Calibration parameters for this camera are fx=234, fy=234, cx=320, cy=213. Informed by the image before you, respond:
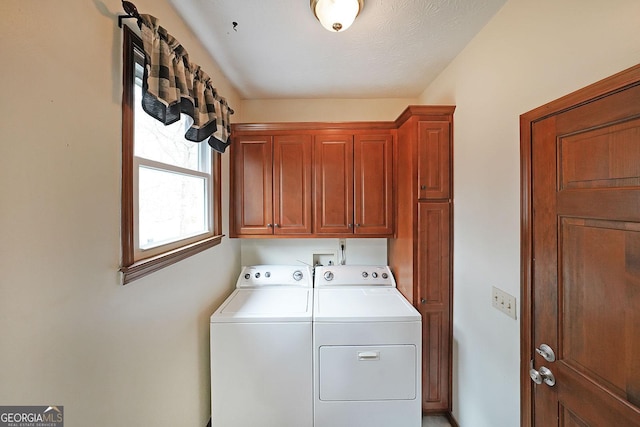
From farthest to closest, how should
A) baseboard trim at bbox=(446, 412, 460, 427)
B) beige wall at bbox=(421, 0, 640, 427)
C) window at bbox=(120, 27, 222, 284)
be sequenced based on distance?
baseboard trim at bbox=(446, 412, 460, 427), window at bbox=(120, 27, 222, 284), beige wall at bbox=(421, 0, 640, 427)

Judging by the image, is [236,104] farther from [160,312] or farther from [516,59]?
[516,59]

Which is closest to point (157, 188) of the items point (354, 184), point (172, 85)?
point (172, 85)

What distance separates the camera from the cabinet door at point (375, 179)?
213 cm

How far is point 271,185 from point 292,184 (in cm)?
19

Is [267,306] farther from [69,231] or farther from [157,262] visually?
[69,231]

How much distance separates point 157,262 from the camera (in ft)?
3.54

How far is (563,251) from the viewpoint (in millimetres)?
943

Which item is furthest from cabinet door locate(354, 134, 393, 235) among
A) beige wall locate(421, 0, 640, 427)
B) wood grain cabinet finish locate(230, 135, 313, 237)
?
beige wall locate(421, 0, 640, 427)

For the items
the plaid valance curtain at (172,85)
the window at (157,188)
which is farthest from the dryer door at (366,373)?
the plaid valance curtain at (172,85)

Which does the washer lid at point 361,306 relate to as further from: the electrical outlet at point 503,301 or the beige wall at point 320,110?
the beige wall at point 320,110

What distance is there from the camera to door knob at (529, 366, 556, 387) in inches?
38.5

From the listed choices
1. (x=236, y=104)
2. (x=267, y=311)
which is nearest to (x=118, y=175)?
(x=267, y=311)

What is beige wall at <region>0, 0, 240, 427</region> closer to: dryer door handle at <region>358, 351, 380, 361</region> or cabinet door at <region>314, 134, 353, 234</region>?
dryer door handle at <region>358, 351, 380, 361</region>

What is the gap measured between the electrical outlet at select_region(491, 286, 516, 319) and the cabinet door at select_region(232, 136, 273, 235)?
1683mm
